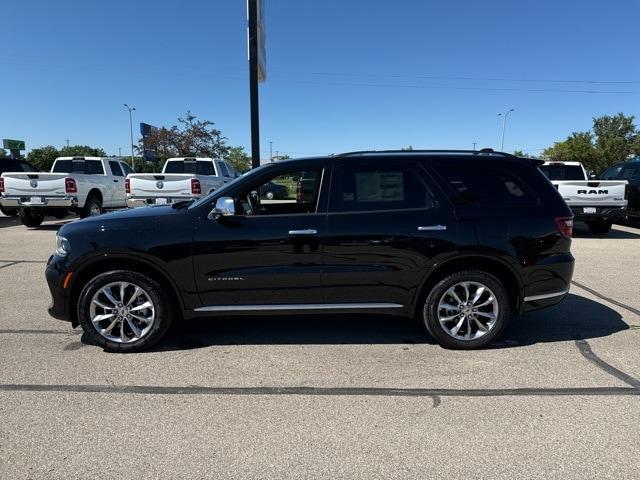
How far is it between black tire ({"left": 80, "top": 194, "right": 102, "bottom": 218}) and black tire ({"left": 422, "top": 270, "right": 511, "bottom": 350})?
39.8 ft

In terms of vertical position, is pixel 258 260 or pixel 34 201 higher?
pixel 34 201

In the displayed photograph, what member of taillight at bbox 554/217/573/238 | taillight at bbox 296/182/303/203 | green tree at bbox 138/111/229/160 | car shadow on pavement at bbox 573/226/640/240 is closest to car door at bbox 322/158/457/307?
taillight at bbox 296/182/303/203

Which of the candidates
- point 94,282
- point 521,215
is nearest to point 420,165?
point 521,215

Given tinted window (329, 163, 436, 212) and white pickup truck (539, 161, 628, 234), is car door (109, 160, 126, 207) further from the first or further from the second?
tinted window (329, 163, 436, 212)

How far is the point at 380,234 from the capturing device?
4402 millimetres

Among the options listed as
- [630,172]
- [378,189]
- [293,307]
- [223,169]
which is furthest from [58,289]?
[630,172]

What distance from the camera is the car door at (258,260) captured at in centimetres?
436

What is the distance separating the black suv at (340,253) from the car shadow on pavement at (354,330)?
1.31ft

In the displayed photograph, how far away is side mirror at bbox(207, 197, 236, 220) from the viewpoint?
429 cm

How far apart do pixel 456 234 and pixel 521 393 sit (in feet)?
4.69

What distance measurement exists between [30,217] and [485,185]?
44.7 ft

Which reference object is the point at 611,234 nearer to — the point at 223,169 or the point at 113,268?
the point at 223,169

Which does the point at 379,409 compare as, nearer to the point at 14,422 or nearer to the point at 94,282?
the point at 14,422

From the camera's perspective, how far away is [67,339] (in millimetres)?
4812
